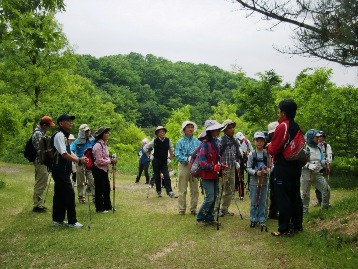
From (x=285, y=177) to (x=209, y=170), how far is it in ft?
5.00

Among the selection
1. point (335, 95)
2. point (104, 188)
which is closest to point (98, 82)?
point (335, 95)

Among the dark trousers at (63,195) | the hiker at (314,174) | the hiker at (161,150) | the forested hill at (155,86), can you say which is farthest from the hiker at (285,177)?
the forested hill at (155,86)

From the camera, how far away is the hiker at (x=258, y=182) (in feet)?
23.3

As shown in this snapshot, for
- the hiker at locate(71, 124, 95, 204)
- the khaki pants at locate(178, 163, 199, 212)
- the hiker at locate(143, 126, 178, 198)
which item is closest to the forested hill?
the hiker at locate(143, 126, 178, 198)

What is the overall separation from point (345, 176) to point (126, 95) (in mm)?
57140

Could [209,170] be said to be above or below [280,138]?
below

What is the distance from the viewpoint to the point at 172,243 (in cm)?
616

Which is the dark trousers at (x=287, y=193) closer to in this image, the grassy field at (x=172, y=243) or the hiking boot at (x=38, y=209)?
the grassy field at (x=172, y=243)

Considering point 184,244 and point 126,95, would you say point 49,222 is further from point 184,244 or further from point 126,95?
point 126,95

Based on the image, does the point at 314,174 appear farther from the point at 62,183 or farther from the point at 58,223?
the point at 58,223

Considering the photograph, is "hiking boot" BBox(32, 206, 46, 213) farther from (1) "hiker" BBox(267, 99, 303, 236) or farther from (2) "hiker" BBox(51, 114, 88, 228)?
(1) "hiker" BBox(267, 99, 303, 236)

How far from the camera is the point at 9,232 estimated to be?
23.0 ft

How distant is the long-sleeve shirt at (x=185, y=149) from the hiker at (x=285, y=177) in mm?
2852

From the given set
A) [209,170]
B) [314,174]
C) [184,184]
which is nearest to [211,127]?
[209,170]
